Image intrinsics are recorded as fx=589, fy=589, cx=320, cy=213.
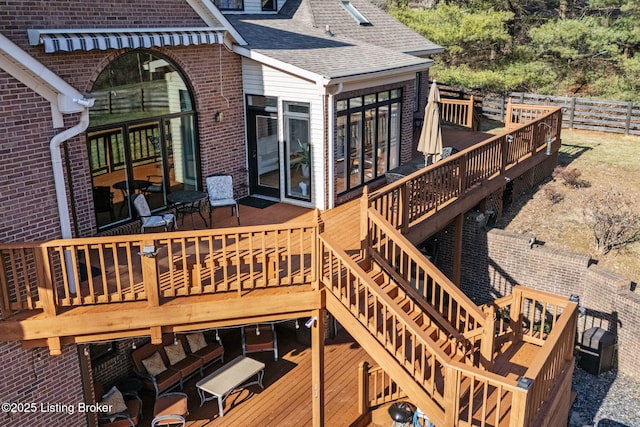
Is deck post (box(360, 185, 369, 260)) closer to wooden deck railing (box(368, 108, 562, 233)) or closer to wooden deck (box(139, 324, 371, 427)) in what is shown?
wooden deck railing (box(368, 108, 562, 233))

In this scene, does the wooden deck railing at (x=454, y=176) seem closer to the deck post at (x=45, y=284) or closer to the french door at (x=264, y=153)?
the french door at (x=264, y=153)

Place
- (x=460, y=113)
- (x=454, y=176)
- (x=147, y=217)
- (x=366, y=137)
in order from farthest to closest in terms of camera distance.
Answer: (x=460, y=113) → (x=366, y=137) → (x=454, y=176) → (x=147, y=217)

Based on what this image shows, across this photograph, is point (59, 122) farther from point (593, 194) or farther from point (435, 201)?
point (593, 194)

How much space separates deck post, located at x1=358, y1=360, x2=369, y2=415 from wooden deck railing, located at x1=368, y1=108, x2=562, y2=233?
252 centimetres

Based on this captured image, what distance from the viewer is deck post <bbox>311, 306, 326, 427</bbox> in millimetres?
8430

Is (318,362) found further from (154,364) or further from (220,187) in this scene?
(220,187)

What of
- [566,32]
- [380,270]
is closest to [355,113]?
[380,270]

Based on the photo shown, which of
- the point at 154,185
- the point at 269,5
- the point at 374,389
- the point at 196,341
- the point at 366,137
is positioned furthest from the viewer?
the point at 269,5

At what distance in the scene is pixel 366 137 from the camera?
13.4 metres

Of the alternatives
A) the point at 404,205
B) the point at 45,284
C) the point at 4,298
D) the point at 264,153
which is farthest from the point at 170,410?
the point at 264,153

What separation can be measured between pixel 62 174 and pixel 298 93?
5.08 meters

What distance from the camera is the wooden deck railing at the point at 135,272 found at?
730 centimetres

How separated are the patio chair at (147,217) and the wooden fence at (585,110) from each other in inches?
616

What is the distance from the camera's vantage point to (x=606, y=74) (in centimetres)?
2630
